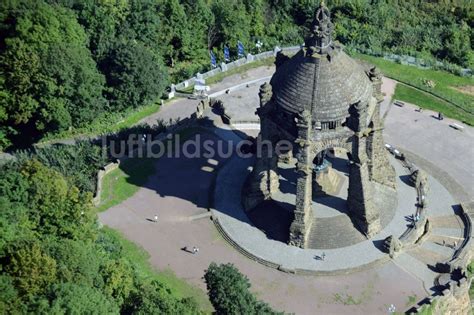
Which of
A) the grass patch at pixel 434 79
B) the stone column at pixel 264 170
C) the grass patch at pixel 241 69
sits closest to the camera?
the stone column at pixel 264 170

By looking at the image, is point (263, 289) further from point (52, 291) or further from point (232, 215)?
point (52, 291)

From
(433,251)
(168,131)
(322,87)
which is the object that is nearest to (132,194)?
(168,131)

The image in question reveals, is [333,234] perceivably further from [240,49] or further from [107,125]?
[240,49]

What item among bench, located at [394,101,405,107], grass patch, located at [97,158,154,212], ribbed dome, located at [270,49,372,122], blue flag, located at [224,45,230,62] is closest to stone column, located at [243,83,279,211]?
ribbed dome, located at [270,49,372,122]

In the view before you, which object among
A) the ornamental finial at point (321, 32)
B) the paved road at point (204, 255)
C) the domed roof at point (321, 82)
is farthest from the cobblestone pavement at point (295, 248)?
the ornamental finial at point (321, 32)

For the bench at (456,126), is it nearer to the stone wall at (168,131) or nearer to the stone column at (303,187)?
the stone column at (303,187)

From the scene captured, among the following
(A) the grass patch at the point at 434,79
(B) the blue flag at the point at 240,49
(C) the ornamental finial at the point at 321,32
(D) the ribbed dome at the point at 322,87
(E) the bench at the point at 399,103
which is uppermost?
(C) the ornamental finial at the point at 321,32

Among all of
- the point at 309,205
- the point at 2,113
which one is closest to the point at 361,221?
the point at 309,205
